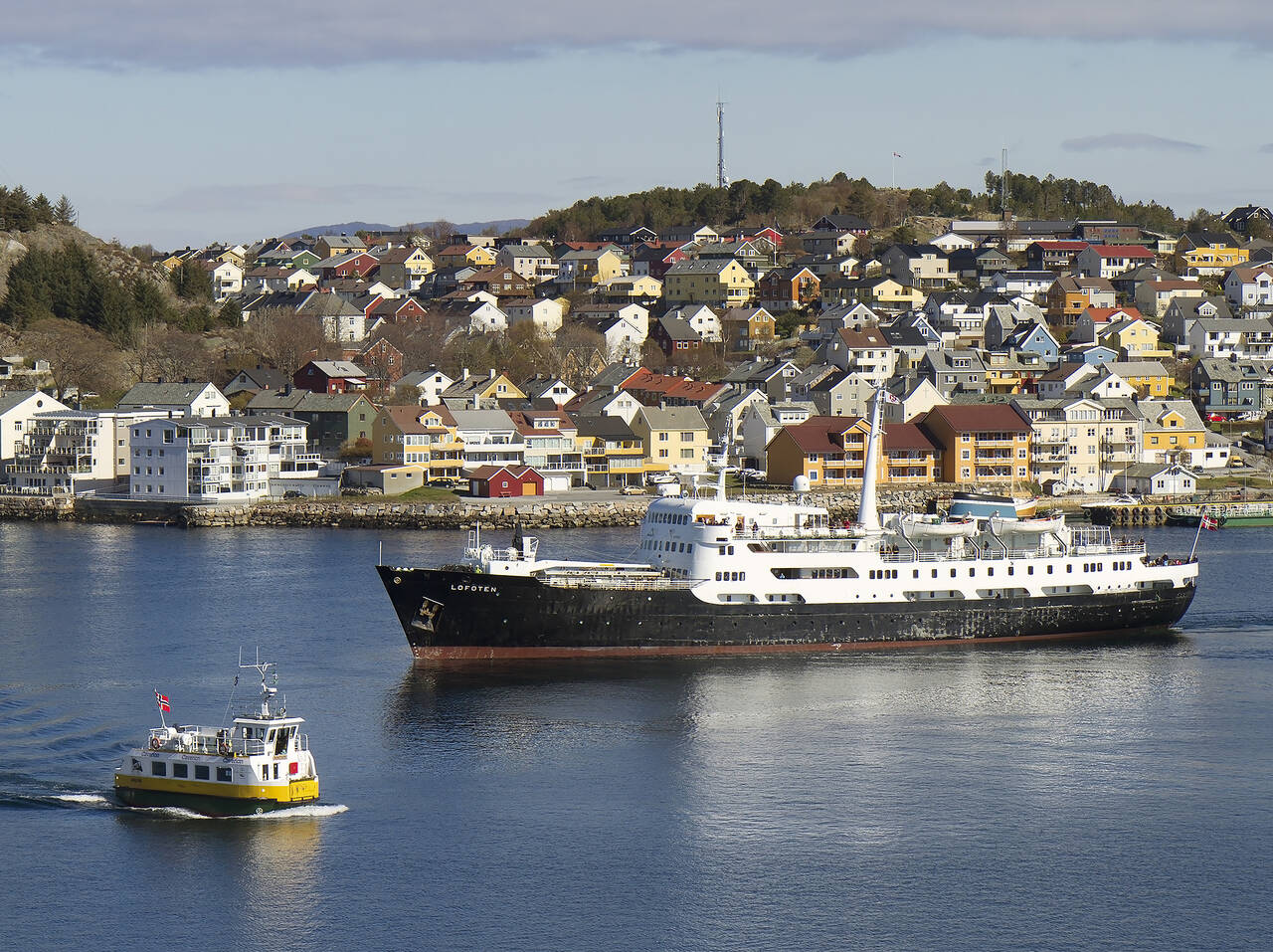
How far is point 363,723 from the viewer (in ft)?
105

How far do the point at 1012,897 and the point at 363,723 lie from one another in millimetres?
12978

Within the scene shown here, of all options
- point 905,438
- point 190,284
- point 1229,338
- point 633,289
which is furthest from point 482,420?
point 1229,338

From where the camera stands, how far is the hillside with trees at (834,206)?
435 ft

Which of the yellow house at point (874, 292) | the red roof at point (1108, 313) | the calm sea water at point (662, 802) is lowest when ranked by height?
the calm sea water at point (662, 802)

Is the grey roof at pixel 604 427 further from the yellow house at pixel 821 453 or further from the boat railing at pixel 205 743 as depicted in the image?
the boat railing at pixel 205 743

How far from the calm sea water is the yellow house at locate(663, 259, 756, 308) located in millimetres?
68232

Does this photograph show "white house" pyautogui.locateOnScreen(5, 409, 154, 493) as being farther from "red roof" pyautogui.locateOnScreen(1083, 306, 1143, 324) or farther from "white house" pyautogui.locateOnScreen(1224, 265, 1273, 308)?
"white house" pyautogui.locateOnScreen(1224, 265, 1273, 308)

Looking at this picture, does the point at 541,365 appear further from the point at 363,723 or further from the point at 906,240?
the point at 363,723

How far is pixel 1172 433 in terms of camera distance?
2940 inches

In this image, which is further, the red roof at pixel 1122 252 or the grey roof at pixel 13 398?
the red roof at pixel 1122 252

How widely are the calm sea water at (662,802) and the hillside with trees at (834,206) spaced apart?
308 ft

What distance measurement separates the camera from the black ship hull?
37781mm

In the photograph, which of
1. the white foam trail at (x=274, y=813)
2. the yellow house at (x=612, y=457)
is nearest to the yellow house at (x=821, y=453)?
the yellow house at (x=612, y=457)

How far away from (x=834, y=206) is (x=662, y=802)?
10940 cm
